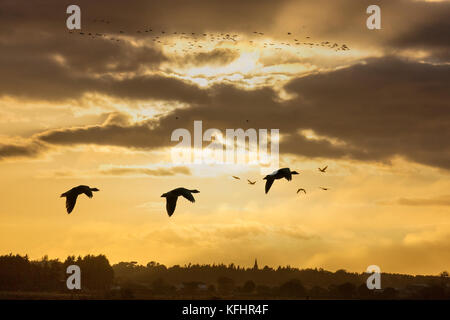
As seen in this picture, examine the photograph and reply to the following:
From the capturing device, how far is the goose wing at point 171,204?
79812 millimetres

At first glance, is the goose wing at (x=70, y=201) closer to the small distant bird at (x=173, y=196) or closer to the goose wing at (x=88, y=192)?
the goose wing at (x=88, y=192)

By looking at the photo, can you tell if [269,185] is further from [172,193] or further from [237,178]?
[172,193]

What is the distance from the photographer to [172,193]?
271 feet

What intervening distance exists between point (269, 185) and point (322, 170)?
7.08 meters

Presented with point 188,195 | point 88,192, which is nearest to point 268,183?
point 188,195

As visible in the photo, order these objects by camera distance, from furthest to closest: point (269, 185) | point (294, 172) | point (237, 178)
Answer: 1. point (294, 172)
2. point (269, 185)
3. point (237, 178)

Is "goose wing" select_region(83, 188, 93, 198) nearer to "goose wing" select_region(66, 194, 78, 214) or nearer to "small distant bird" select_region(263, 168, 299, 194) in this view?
"goose wing" select_region(66, 194, 78, 214)

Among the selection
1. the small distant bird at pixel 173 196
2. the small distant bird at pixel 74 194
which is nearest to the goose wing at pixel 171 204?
the small distant bird at pixel 173 196

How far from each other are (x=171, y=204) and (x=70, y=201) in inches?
502

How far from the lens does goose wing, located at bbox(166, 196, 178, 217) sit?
79.8 meters

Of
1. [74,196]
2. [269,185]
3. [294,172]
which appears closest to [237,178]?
[269,185]

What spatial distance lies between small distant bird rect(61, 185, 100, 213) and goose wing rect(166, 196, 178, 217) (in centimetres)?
945

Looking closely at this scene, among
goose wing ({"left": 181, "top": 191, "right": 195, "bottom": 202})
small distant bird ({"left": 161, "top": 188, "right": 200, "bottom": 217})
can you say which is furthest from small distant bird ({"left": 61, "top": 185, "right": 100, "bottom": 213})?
goose wing ({"left": 181, "top": 191, "right": 195, "bottom": 202})

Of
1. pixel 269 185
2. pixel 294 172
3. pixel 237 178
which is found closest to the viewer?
pixel 237 178
